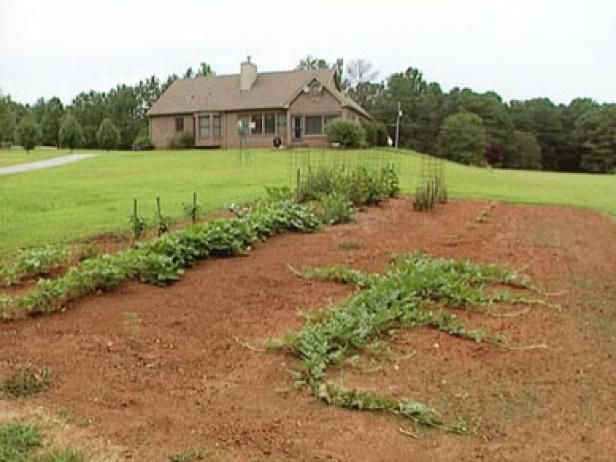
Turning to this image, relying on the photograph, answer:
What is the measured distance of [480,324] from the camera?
5148 millimetres

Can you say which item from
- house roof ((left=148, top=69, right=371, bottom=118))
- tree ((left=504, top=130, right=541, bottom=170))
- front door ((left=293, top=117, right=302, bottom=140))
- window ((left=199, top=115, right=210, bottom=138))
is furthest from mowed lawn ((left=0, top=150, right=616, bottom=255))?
tree ((left=504, top=130, right=541, bottom=170))

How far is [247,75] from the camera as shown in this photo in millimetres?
34812

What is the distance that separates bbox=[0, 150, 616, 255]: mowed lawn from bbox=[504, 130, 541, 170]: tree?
24.7 meters

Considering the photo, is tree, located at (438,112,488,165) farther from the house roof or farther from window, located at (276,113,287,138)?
window, located at (276,113,287,138)

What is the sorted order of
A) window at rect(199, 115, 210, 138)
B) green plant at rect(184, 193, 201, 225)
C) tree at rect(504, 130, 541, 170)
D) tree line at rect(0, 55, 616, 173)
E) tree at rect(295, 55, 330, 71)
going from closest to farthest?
green plant at rect(184, 193, 201, 225)
window at rect(199, 115, 210, 138)
tree line at rect(0, 55, 616, 173)
tree at rect(504, 130, 541, 170)
tree at rect(295, 55, 330, 71)

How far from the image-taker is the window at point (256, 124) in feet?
110

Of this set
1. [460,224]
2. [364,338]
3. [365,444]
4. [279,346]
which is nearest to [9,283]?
[279,346]

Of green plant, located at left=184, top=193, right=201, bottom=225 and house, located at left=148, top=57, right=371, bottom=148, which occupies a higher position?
house, located at left=148, top=57, right=371, bottom=148

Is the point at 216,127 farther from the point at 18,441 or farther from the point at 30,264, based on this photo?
the point at 18,441

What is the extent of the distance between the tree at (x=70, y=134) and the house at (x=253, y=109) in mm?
6228

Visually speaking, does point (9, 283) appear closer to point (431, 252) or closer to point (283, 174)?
point (431, 252)

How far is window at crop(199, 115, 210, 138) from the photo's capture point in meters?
34.7

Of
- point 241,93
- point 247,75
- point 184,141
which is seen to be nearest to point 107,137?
point 184,141

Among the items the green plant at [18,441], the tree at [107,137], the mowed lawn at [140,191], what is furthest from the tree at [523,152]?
the green plant at [18,441]
